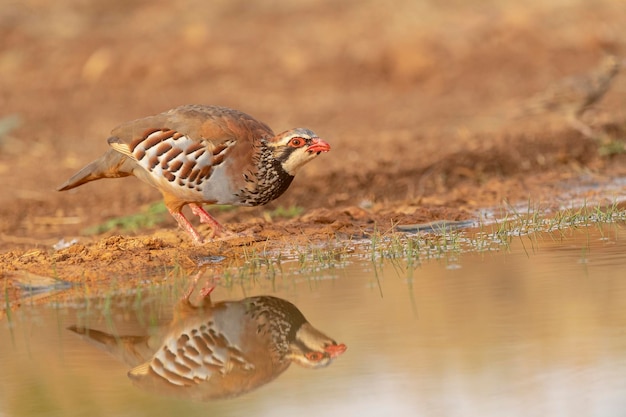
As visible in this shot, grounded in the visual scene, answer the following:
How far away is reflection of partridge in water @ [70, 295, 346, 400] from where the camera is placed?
14.9ft

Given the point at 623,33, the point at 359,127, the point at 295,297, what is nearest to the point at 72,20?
the point at 359,127

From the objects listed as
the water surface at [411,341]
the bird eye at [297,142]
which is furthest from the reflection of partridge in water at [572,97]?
the water surface at [411,341]

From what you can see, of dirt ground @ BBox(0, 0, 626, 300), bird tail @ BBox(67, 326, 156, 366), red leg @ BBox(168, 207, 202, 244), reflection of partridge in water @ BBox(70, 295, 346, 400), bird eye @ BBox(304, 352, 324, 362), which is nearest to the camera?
reflection of partridge in water @ BBox(70, 295, 346, 400)

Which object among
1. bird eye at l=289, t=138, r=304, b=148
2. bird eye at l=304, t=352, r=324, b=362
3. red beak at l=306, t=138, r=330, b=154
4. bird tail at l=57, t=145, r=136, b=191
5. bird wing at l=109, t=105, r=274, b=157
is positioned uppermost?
bird wing at l=109, t=105, r=274, b=157

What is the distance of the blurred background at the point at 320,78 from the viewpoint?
11.7 m

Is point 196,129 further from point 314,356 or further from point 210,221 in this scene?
point 314,356

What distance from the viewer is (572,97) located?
12.9 m

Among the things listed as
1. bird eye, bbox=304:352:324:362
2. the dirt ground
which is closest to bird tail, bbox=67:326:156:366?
bird eye, bbox=304:352:324:362

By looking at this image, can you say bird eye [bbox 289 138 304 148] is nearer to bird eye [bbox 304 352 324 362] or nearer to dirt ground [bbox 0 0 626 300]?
dirt ground [bbox 0 0 626 300]

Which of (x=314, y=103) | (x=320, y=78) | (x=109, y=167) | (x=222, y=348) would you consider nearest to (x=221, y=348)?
(x=222, y=348)

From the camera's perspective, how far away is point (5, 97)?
16.8 m

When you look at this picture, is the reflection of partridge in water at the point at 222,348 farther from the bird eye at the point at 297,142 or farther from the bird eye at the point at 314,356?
the bird eye at the point at 297,142

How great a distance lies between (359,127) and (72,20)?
24.6ft

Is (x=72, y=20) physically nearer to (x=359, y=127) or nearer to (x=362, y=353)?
(x=359, y=127)
